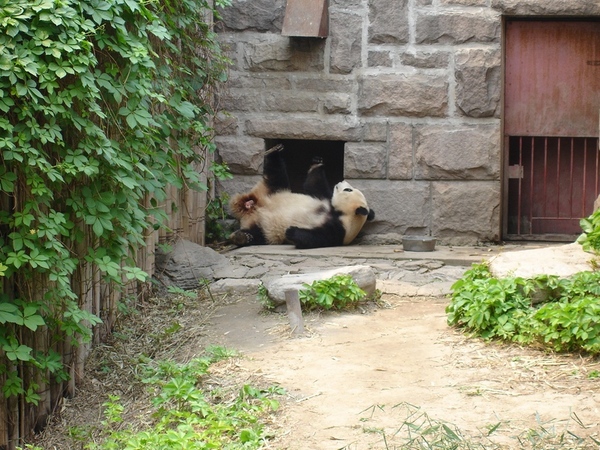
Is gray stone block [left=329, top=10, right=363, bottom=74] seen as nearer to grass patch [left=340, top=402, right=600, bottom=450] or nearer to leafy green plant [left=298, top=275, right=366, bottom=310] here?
leafy green plant [left=298, top=275, right=366, bottom=310]

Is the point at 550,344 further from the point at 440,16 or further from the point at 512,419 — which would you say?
the point at 440,16

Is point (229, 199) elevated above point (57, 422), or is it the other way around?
point (229, 199)

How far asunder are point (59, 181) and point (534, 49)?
15.4ft

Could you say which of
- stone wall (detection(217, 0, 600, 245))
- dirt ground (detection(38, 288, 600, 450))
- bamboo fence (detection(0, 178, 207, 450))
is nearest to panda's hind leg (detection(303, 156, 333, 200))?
stone wall (detection(217, 0, 600, 245))

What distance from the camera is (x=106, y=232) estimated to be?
4211mm

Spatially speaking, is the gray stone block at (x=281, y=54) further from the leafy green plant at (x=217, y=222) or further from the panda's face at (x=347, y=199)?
the leafy green plant at (x=217, y=222)

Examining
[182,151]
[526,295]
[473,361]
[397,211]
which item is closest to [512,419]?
[473,361]

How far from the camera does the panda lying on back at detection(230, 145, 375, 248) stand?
714 cm

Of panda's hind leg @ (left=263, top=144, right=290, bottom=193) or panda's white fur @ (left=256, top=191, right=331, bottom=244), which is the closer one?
panda's white fur @ (left=256, top=191, right=331, bottom=244)

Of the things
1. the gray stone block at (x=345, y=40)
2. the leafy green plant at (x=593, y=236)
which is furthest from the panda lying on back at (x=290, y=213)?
the leafy green plant at (x=593, y=236)

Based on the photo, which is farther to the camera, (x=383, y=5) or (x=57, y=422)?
(x=383, y=5)

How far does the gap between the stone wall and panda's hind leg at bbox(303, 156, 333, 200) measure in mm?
328

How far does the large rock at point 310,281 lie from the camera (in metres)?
5.10

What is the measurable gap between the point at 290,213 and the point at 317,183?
0.48 meters
